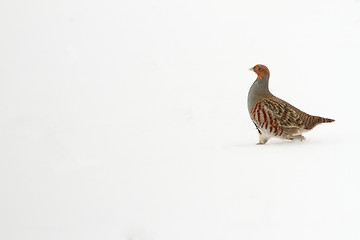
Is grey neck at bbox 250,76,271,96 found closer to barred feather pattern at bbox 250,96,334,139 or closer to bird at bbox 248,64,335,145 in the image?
bird at bbox 248,64,335,145

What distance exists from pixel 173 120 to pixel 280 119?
2.62 m

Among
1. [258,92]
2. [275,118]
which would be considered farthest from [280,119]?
[258,92]

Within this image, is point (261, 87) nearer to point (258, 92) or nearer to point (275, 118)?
point (258, 92)

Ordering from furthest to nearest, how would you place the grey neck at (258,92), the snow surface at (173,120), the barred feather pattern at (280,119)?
the grey neck at (258,92) < the barred feather pattern at (280,119) < the snow surface at (173,120)

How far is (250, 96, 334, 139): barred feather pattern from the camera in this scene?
231 inches

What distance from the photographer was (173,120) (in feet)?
27.0

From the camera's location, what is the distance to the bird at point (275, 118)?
232 inches

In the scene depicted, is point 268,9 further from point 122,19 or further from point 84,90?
point 84,90

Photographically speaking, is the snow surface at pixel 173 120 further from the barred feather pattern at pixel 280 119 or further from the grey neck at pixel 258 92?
the grey neck at pixel 258 92

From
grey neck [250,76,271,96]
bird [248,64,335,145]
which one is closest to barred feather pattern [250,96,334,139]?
bird [248,64,335,145]

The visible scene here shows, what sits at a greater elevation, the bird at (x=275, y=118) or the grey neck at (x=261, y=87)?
the grey neck at (x=261, y=87)

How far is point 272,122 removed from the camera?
588 centimetres

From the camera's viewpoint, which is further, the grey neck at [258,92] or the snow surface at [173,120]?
the grey neck at [258,92]

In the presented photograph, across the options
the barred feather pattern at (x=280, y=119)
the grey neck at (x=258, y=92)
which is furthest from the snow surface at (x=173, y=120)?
the grey neck at (x=258, y=92)
